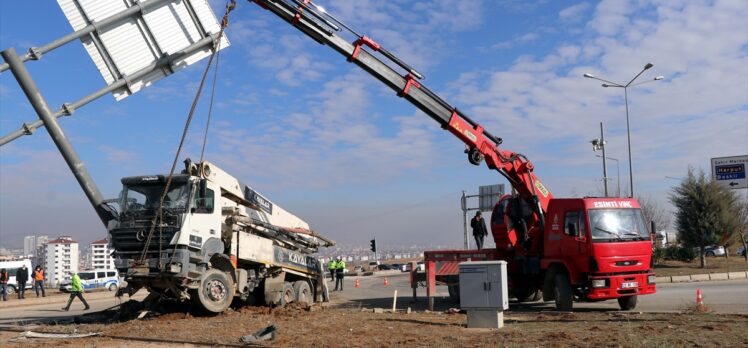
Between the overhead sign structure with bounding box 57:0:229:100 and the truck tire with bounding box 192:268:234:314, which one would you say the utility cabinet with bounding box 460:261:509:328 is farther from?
the overhead sign structure with bounding box 57:0:229:100

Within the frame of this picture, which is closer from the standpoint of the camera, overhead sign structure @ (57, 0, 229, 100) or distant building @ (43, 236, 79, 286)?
overhead sign structure @ (57, 0, 229, 100)

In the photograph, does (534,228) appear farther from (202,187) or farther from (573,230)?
(202,187)

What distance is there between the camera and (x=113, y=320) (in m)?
15.4

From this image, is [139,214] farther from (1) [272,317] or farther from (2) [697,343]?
(2) [697,343]

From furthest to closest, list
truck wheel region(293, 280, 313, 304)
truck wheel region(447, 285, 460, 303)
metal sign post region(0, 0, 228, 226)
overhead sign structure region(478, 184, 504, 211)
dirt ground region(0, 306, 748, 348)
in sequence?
overhead sign structure region(478, 184, 504, 211) → truck wheel region(447, 285, 460, 303) → truck wheel region(293, 280, 313, 304) → metal sign post region(0, 0, 228, 226) → dirt ground region(0, 306, 748, 348)

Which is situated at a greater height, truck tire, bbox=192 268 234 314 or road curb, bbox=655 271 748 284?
truck tire, bbox=192 268 234 314

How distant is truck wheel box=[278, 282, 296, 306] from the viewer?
17312 millimetres

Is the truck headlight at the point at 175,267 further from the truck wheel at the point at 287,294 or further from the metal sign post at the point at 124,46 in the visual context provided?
the truck wheel at the point at 287,294

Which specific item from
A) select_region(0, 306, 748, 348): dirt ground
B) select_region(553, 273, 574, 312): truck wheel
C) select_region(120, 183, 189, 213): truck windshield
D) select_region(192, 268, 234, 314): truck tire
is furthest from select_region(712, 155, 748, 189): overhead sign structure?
select_region(120, 183, 189, 213): truck windshield

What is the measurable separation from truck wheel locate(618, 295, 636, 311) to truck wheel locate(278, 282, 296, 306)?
8.25m

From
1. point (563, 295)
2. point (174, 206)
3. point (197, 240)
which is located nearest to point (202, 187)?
point (174, 206)

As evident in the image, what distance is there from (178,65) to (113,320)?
20.8ft

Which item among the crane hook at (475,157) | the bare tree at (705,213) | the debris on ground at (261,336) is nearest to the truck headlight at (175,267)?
the debris on ground at (261,336)

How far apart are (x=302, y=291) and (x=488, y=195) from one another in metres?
17.6
